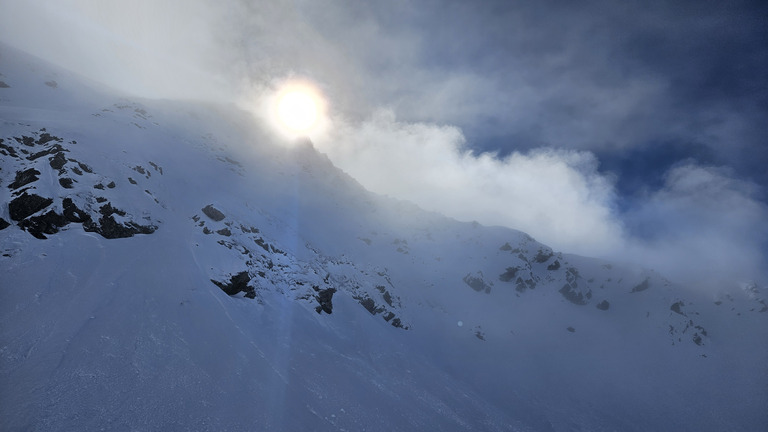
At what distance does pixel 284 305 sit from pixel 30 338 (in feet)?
38.0

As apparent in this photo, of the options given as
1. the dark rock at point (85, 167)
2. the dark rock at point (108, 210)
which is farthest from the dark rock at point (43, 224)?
the dark rock at point (85, 167)

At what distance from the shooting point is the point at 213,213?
78.4 feet

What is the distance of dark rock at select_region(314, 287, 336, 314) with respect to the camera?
22.6m

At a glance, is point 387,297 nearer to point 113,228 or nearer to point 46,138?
point 113,228

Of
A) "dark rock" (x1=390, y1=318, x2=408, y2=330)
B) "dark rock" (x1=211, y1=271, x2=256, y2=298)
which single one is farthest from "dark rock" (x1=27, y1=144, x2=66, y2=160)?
"dark rock" (x1=390, y1=318, x2=408, y2=330)

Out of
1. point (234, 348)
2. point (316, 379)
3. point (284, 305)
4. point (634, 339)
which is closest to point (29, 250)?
point (234, 348)

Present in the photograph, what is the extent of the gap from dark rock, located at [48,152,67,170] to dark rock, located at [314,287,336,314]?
1759 centimetres

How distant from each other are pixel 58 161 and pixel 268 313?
15540mm

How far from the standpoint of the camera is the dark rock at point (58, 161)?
56.2ft

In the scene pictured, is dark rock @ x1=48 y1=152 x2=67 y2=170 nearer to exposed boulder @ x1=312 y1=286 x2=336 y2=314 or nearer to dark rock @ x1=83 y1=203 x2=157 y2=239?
dark rock @ x1=83 y1=203 x2=157 y2=239

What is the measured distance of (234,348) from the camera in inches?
520

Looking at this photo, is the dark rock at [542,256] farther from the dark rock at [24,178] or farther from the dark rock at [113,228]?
the dark rock at [24,178]

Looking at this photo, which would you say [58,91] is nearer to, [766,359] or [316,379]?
[316,379]

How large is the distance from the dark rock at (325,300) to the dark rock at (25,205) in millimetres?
15827
